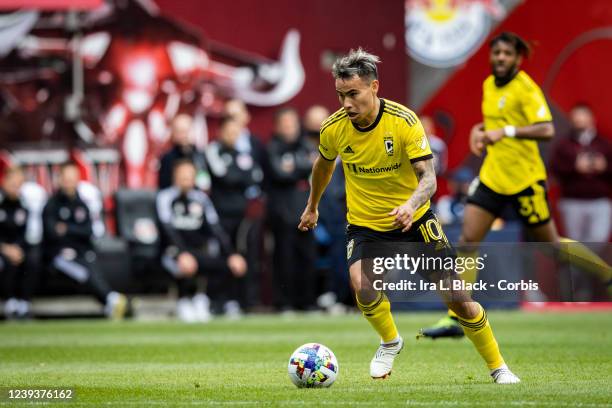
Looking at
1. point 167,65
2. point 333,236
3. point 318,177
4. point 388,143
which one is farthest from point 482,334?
point 167,65

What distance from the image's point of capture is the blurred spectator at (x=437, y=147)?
17.5 meters

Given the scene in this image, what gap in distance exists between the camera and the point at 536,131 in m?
10.8

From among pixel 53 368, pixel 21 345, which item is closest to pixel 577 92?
pixel 21 345

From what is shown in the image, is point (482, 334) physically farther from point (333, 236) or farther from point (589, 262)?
point (333, 236)

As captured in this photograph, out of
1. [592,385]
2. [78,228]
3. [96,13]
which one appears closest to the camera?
[592,385]

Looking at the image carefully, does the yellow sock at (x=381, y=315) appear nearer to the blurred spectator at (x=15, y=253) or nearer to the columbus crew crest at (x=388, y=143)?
the columbus crew crest at (x=388, y=143)

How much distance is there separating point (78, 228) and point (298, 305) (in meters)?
3.16

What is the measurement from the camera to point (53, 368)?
32.0 feet

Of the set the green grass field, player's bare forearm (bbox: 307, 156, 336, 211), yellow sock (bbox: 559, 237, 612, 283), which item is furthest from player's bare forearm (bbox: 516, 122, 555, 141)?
player's bare forearm (bbox: 307, 156, 336, 211)

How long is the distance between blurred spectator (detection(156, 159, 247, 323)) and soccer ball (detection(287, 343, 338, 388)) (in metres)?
8.48

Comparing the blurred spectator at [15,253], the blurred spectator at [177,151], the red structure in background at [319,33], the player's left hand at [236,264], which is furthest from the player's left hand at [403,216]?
the red structure in background at [319,33]

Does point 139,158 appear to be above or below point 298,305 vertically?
above

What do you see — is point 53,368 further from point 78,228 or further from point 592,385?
point 78,228

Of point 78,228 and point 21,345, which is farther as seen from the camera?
point 78,228
